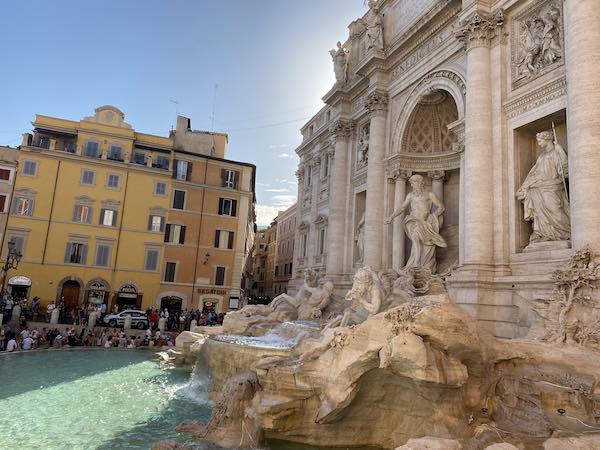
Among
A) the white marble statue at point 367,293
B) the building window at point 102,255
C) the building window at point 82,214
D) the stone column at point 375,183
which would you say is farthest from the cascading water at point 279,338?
the building window at point 82,214

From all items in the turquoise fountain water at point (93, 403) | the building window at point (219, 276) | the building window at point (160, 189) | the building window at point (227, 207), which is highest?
the building window at point (160, 189)

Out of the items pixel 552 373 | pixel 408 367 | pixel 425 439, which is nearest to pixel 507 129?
pixel 552 373

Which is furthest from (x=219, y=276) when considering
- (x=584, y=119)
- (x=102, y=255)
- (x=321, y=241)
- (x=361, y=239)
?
(x=584, y=119)

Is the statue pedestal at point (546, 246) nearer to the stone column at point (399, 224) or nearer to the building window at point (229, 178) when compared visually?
the stone column at point (399, 224)

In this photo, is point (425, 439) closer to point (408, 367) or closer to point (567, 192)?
point (408, 367)

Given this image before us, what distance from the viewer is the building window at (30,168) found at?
30.4m

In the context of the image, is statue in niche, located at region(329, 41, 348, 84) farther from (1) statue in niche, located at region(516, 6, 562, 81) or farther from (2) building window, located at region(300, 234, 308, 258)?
(1) statue in niche, located at region(516, 6, 562, 81)

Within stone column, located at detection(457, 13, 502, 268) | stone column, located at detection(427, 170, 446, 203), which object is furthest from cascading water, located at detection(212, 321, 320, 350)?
stone column, located at detection(427, 170, 446, 203)

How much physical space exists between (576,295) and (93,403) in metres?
10.5

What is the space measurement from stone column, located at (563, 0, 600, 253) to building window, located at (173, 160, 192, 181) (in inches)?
1103

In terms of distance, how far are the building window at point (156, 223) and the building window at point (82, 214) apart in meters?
3.82

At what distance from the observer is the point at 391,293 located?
1204 cm

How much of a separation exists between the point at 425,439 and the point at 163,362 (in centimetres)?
1296

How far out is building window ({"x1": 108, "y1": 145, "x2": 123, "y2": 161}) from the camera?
32.8 meters
